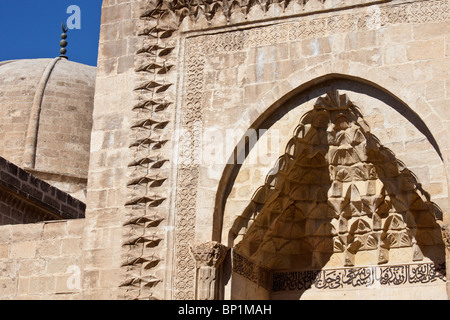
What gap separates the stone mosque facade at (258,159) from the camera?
27.6ft

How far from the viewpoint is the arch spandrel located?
8734 millimetres

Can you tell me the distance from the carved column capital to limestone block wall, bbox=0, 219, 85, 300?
1.31 meters

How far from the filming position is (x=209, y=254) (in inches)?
332

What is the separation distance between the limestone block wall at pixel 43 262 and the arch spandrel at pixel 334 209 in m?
1.63

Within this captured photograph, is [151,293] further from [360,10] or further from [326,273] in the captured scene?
[360,10]

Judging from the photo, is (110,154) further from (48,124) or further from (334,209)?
(48,124)

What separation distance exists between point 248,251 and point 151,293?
3.25 feet

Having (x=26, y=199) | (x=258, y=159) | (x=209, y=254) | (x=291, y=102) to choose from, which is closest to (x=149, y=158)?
(x=258, y=159)

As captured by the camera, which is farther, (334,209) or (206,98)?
(334,209)

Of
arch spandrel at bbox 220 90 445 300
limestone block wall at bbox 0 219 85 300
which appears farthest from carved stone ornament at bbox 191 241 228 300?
limestone block wall at bbox 0 219 85 300

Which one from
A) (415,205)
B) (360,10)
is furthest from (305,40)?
(415,205)

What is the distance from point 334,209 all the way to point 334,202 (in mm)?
72

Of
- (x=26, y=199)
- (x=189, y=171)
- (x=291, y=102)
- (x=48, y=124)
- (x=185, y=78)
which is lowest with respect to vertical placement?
(x=189, y=171)

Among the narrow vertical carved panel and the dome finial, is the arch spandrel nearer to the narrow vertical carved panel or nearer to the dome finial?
the narrow vertical carved panel
